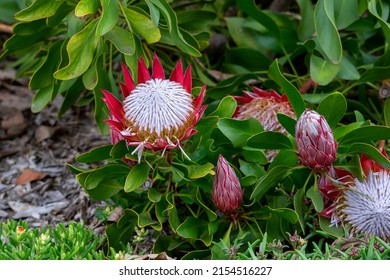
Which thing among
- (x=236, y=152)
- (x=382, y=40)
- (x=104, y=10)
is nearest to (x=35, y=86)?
(x=104, y=10)

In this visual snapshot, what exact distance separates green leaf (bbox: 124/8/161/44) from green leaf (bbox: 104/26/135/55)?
0.13ft

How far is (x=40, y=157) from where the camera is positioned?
3.73 m

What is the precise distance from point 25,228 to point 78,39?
0.65m

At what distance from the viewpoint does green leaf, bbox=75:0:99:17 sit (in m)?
2.49

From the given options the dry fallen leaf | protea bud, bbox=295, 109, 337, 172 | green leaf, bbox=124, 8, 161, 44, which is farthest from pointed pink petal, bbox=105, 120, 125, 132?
the dry fallen leaf

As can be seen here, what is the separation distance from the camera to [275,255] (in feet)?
7.61

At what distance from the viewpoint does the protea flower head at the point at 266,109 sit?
2.84 m

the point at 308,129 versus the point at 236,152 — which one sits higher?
the point at 308,129

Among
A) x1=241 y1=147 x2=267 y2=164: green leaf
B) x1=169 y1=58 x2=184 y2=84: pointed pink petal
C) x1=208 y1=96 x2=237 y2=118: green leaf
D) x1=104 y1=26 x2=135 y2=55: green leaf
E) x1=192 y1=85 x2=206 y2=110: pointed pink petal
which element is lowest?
x1=241 y1=147 x2=267 y2=164: green leaf

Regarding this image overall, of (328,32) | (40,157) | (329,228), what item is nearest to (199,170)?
(329,228)

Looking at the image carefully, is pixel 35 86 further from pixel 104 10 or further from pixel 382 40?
pixel 382 40

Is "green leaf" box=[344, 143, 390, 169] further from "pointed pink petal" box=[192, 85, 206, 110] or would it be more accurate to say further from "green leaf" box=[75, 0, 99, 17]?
Answer: "green leaf" box=[75, 0, 99, 17]

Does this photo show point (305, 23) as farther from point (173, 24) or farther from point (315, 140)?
point (315, 140)

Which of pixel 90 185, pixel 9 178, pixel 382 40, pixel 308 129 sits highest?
pixel 308 129
